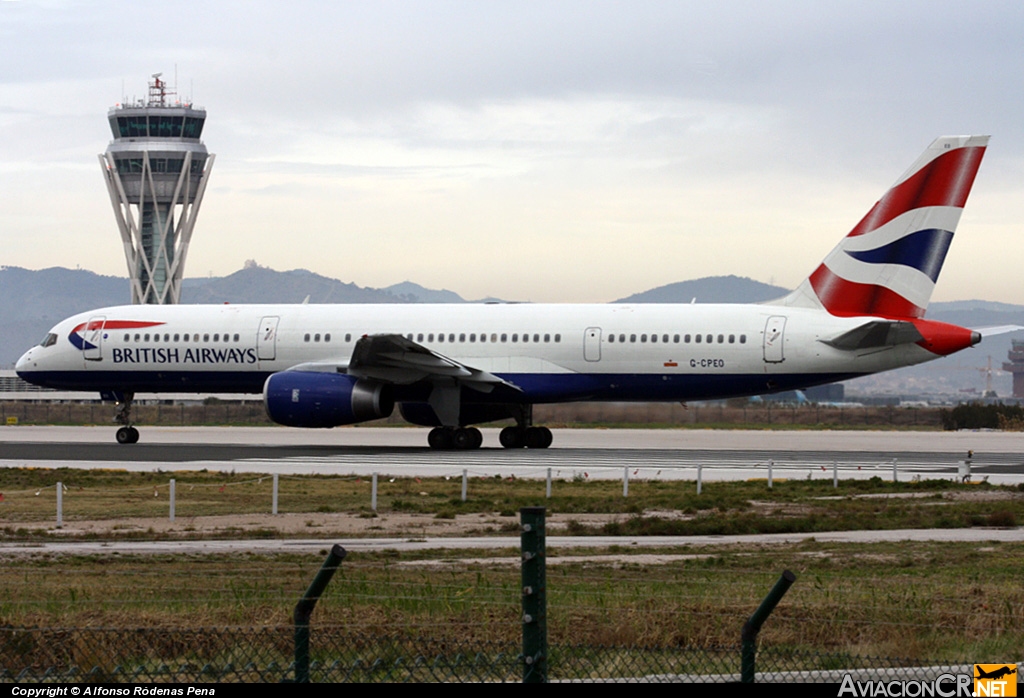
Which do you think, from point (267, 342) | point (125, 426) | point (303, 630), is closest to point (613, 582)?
point (303, 630)

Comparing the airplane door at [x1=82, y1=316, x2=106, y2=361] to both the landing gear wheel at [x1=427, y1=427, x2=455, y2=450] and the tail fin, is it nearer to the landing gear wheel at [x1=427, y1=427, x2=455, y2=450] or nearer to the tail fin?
the landing gear wheel at [x1=427, y1=427, x2=455, y2=450]

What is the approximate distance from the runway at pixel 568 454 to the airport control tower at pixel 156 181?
261ft

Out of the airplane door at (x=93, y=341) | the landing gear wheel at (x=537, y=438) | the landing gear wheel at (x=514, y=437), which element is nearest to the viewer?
the landing gear wheel at (x=514, y=437)

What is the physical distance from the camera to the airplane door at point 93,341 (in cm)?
4378

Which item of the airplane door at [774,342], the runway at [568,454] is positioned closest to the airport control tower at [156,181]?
the runway at [568,454]

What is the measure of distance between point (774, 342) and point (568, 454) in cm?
678

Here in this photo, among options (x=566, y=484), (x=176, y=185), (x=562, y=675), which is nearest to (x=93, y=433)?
(x=566, y=484)

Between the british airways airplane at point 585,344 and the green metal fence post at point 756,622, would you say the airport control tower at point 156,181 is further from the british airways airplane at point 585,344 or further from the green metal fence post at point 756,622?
the green metal fence post at point 756,622

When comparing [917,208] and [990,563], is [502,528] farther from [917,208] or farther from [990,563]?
[917,208]

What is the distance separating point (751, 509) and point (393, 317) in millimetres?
20118

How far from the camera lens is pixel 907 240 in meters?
37.2

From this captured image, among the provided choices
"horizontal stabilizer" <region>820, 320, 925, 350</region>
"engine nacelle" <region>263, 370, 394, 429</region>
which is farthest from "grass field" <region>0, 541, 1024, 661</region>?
"engine nacelle" <region>263, 370, 394, 429</region>

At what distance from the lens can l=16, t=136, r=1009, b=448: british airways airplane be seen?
36.8m

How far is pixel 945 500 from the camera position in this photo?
2497cm
